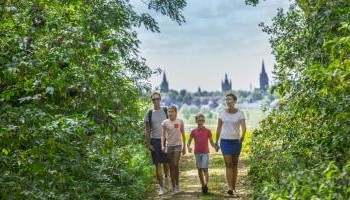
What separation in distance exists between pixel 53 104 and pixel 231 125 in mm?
4272

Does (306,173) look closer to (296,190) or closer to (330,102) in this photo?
(296,190)

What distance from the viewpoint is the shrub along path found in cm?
1096

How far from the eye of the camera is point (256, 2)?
14.5 metres

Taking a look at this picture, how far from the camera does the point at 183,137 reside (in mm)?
10812

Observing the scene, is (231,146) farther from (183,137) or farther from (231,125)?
(183,137)

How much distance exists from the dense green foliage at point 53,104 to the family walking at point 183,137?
1.35 m

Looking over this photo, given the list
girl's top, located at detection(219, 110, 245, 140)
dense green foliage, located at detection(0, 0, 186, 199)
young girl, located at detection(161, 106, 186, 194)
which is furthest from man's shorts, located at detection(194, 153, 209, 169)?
dense green foliage, located at detection(0, 0, 186, 199)

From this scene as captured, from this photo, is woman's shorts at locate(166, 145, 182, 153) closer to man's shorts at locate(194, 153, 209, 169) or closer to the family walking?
the family walking

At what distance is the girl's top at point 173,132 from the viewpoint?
1061cm

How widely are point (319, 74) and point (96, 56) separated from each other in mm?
3062

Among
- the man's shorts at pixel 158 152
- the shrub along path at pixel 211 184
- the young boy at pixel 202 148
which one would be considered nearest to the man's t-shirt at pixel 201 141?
the young boy at pixel 202 148

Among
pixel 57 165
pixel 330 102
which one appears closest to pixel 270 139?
pixel 330 102

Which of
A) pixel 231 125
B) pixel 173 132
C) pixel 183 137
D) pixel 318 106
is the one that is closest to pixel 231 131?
pixel 231 125

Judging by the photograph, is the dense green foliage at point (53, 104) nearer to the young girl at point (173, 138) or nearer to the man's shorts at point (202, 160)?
the young girl at point (173, 138)
